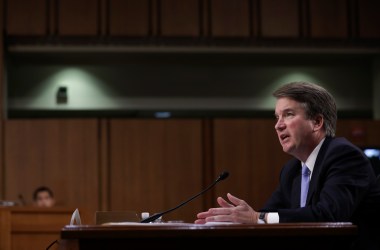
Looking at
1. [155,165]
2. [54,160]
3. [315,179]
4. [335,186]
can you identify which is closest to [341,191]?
[335,186]

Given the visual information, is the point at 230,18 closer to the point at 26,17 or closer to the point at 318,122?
the point at 26,17

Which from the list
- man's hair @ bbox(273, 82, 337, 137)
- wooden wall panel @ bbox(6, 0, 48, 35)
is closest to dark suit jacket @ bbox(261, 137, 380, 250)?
man's hair @ bbox(273, 82, 337, 137)

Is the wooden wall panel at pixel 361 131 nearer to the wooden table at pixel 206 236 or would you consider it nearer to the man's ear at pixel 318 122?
the man's ear at pixel 318 122

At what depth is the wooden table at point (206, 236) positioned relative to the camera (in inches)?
86.9

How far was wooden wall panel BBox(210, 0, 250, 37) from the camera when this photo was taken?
9.12 meters

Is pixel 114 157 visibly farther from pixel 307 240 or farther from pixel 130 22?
pixel 307 240

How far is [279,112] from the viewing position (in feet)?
10.9

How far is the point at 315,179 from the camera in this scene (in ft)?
10.1

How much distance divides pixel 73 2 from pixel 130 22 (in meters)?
0.75

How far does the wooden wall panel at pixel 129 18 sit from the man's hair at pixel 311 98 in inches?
232

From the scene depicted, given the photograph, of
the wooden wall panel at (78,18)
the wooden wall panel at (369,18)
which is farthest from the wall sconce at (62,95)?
the wooden wall panel at (369,18)

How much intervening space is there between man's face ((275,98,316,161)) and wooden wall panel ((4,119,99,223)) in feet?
18.9

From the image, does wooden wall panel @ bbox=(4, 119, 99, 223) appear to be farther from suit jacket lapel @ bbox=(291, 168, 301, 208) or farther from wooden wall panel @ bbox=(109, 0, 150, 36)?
suit jacket lapel @ bbox=(291, 168, 301, 208)

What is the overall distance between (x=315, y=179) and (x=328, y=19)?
656cm
